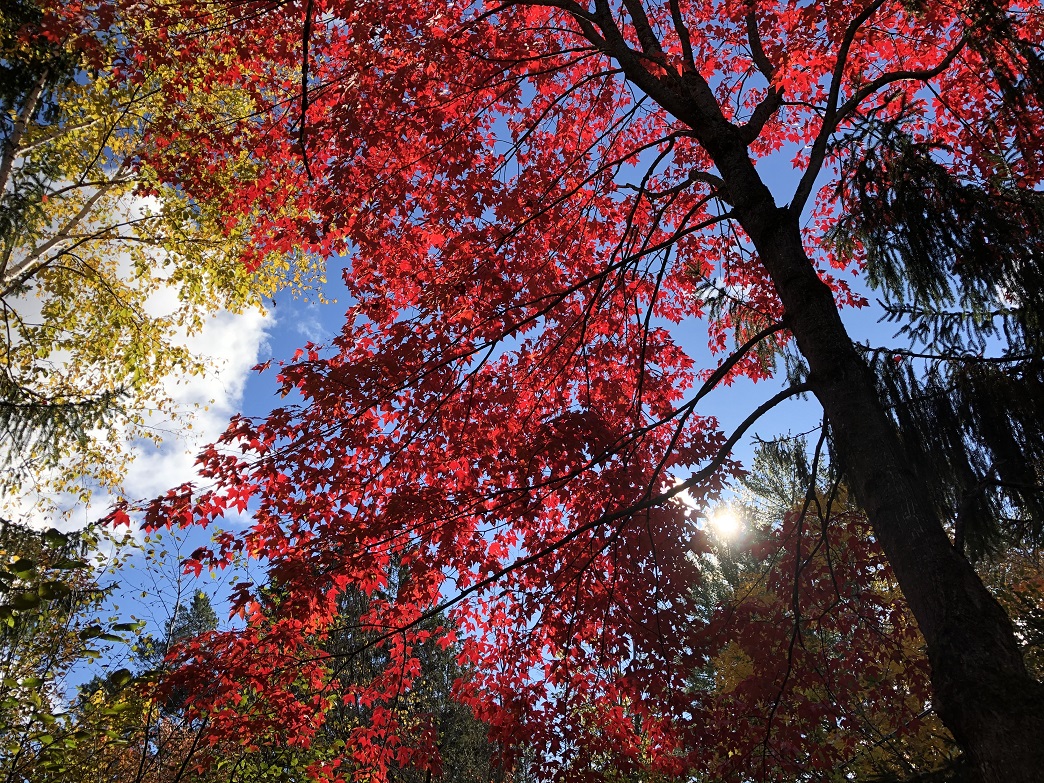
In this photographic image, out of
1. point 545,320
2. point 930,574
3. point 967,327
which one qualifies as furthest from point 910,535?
point 545,320

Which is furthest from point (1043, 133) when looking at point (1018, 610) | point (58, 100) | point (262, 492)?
point (58, 100)

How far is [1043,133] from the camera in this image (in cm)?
408

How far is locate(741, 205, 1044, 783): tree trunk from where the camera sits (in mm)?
2150

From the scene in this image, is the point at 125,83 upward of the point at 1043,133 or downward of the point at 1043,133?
upward

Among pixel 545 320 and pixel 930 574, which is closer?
pixel 930 574

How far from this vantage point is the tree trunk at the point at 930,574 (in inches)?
84.7

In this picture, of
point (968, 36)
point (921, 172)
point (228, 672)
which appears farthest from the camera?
point (228, 672)

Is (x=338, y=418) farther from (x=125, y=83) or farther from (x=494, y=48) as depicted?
(x=125, y=83)

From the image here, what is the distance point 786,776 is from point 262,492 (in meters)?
5.39

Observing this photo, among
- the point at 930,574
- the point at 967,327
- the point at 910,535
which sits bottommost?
the point at 930,574

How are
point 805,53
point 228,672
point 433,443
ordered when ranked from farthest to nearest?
point 433,443
point 228,672
point 805,53

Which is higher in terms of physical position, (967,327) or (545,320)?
(545,320)

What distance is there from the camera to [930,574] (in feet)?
8.34

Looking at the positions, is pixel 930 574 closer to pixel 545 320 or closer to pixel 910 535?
pixel 910 535
